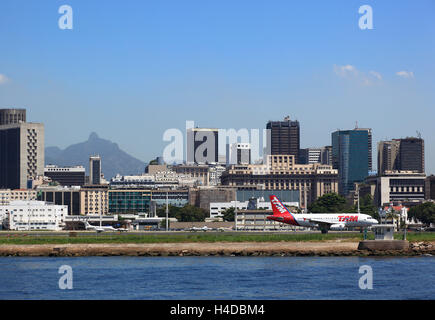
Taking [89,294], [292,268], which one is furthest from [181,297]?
[292,268]

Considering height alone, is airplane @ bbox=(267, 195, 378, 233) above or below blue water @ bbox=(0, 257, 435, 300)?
above

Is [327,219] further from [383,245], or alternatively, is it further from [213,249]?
[383,245]

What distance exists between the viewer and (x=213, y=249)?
332 feet

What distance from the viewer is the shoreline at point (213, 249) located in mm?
98750

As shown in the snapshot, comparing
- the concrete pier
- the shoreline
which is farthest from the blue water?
the shoreline

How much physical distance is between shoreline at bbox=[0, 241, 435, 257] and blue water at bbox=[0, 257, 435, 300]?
4.25 m

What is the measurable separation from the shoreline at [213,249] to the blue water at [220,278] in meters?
4.25

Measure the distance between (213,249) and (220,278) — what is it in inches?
1142

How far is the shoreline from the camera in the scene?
98.8 metres

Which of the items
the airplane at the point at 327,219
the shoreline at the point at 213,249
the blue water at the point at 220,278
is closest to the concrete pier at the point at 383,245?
the shoreline at the point at 213,249

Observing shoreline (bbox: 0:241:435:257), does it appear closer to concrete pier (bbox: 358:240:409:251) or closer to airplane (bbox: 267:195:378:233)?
concrete pier (bbox: 358:240:409:251)

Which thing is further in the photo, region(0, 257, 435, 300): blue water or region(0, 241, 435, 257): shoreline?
region(0, 241, 435, 257): shoreline
